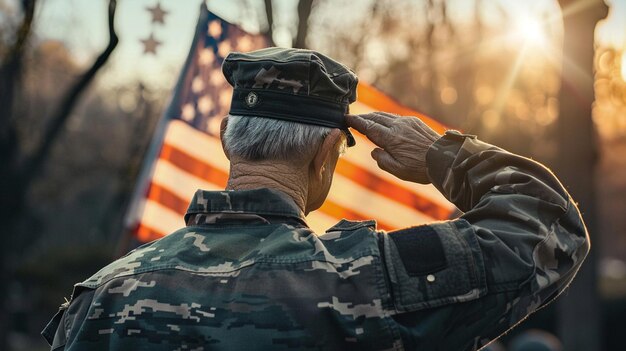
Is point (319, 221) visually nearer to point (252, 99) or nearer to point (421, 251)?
point (252, 99)

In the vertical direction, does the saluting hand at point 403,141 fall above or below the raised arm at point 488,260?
above

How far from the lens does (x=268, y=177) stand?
2.14m

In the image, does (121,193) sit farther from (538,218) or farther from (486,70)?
(538,218)

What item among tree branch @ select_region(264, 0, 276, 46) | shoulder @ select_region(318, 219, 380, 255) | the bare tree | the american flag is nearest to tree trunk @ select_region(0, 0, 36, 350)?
the bare tree

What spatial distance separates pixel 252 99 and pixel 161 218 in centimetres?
303

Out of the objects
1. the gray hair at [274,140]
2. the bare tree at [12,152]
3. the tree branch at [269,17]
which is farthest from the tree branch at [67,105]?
the gray hair at [274,140]

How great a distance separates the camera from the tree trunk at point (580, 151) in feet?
19.6

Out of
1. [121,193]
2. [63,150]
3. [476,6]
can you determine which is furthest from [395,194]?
[63,150]

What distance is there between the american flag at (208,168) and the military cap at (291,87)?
270 cm

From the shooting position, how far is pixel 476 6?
12367 millimetres

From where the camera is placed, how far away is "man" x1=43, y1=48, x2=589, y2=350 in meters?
1.91

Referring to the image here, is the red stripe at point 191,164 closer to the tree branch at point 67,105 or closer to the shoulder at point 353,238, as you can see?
the tree branch at point 67,105

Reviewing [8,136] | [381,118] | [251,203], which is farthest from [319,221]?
[8,136]

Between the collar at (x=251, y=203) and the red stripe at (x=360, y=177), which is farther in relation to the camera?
the red stripe at (x=360, y=177)
